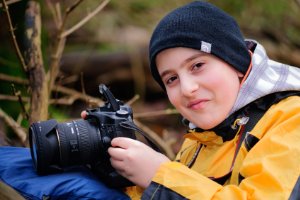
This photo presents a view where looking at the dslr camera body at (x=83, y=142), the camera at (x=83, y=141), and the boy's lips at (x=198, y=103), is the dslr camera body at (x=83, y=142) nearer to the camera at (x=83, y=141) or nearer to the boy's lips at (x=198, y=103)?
the camera at (x=83, y=141)

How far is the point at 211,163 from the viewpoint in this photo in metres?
2.16

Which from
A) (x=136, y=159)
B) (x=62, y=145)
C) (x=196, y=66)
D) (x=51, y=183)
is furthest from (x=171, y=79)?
(x=51, y=183)

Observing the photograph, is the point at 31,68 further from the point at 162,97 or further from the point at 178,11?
the point at 162,97

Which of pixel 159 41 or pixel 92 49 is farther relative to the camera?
pixel 92 49

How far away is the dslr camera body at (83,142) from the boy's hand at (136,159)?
0.15 feet

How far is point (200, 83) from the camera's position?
6.75 ft

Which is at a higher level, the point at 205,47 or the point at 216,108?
the point at 205,47

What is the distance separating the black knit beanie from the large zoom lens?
1.28ft

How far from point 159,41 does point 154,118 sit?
5.14m

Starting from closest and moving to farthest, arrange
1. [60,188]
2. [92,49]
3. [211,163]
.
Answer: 1. [60,188]
2. [211,163]
3. [92,49]

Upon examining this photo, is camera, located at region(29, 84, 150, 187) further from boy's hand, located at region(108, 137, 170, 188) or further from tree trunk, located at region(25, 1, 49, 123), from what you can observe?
tree trunk, located at region(25, 1, 49, 123)

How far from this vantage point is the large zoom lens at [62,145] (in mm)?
2014

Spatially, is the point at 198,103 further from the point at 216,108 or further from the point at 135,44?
the point at 135,44

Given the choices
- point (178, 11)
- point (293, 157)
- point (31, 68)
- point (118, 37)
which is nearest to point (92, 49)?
point (118, 37)
